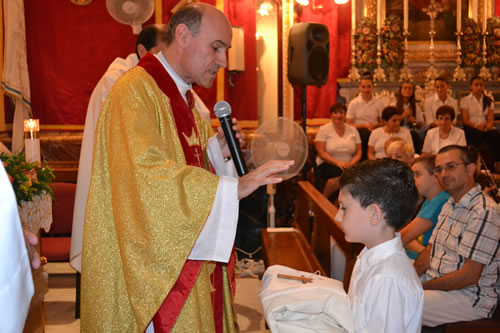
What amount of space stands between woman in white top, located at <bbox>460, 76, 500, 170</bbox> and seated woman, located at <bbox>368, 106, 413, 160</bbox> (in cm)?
185

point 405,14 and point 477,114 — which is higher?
point 405,14

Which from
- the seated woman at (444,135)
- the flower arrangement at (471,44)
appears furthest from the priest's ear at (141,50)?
the flower arrangement at (471,44)

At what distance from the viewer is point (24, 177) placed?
7.80 ft

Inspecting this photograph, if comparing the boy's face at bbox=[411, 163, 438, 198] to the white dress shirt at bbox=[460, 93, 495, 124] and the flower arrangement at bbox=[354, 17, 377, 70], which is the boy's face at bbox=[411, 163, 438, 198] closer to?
the white dress shirt at bbox=[460, 93, 495, 124]

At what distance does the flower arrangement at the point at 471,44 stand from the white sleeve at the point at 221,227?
8800 millimetres

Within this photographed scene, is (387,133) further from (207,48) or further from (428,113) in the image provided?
(207,48)

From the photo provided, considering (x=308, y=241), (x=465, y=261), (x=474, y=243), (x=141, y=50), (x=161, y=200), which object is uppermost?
(x=141, y=50)

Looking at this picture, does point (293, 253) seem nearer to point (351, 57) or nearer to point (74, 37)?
point (74, 37)

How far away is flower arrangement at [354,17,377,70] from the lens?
30.2ft

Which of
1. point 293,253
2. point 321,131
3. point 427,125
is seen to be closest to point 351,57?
point 427,125

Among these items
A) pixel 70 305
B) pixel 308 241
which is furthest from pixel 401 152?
pixel 70 305

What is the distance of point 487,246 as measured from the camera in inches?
101

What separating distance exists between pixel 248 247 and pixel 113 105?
4064 mm

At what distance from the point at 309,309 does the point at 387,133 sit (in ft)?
17.4
